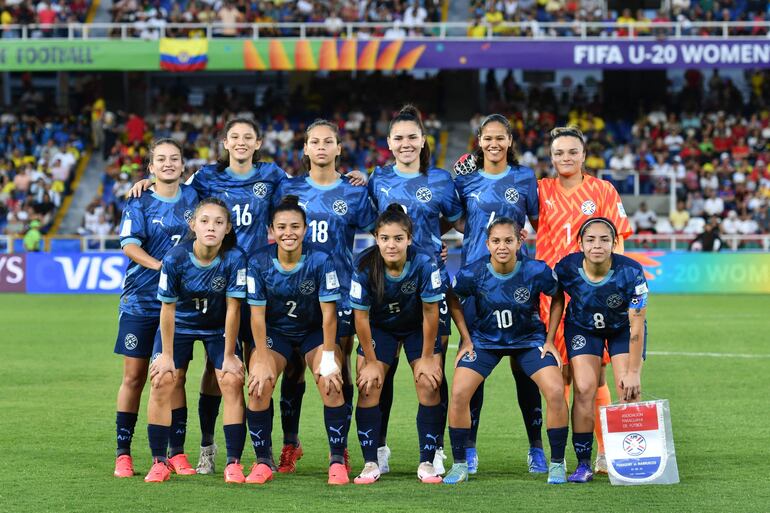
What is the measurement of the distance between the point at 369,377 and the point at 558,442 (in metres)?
1.19

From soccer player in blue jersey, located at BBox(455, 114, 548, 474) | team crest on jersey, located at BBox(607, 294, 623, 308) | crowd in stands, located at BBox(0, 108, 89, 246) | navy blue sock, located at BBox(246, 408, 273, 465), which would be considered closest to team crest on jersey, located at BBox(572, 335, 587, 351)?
team crest on jersey, located at BBox(607, 294, 623, 308)

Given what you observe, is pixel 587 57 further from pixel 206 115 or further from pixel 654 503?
pixel 654 503

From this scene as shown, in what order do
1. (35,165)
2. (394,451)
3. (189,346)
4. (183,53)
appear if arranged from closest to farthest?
(189,346) → (394,451) → (183,53) → (35,165)

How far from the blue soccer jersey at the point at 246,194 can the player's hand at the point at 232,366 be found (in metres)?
0.86

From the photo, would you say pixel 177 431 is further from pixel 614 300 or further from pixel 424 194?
pixel 614 300

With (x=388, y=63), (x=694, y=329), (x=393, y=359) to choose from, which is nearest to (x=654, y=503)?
(x=393, y=359)

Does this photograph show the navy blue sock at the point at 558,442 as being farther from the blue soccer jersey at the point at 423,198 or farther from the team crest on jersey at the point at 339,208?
the team crest on jersey at the point at 339,208

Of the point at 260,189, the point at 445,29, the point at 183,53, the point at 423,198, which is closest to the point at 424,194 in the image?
the point at 423,198

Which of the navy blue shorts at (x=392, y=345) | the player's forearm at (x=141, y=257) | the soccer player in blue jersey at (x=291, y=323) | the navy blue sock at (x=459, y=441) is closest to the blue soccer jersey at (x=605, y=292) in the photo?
the navy blue shorts at (x=392, y=345)

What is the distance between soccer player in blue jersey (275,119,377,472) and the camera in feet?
26.0

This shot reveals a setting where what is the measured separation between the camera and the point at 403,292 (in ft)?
24.8

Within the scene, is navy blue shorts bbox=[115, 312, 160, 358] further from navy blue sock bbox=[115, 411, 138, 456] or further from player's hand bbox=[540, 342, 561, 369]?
player's hand bbox=[540, 342, 561, 369]

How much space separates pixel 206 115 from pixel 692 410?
23.9m

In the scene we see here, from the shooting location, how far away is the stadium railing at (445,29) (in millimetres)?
30422
